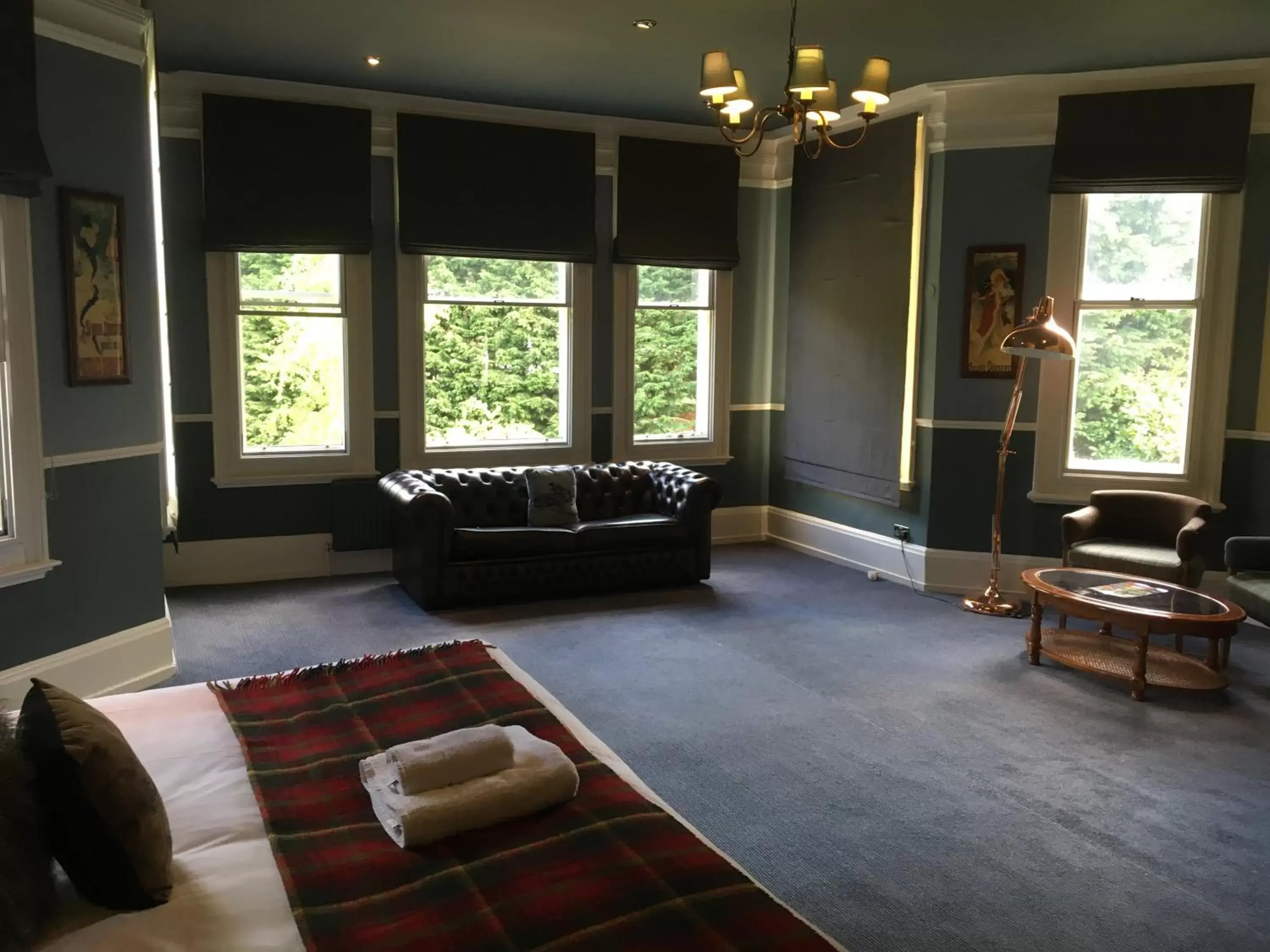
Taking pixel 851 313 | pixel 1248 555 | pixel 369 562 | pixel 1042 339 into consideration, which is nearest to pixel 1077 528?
pixel 1248 555

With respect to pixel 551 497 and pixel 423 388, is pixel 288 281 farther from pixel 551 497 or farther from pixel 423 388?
pixel 551 497

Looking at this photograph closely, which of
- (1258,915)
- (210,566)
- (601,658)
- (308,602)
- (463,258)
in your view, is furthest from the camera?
(463,258)

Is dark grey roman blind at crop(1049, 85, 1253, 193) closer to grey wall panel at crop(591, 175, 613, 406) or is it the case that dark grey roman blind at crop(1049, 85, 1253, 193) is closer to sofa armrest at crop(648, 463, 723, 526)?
sofa armrest at crop(648, 463, 723, 526)

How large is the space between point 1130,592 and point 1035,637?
0.50 m

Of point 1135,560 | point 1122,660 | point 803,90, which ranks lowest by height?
point 1122,660

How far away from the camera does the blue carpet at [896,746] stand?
2824 millimetres

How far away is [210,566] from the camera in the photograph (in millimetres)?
6277

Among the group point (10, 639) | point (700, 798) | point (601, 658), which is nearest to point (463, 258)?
point (601, 658)

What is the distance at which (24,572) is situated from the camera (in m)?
3.78

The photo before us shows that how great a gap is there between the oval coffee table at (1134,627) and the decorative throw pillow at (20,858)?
13.4 feet

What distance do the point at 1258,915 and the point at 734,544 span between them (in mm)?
5086

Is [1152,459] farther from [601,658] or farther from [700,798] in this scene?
[700,798]

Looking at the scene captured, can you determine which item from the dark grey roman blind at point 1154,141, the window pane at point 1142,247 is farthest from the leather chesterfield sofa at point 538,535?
the dark grey roman blind at point 1154,141

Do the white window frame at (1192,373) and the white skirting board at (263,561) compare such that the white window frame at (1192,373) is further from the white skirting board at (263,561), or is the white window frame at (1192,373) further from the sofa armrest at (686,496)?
the white skirting board at (263,561)
